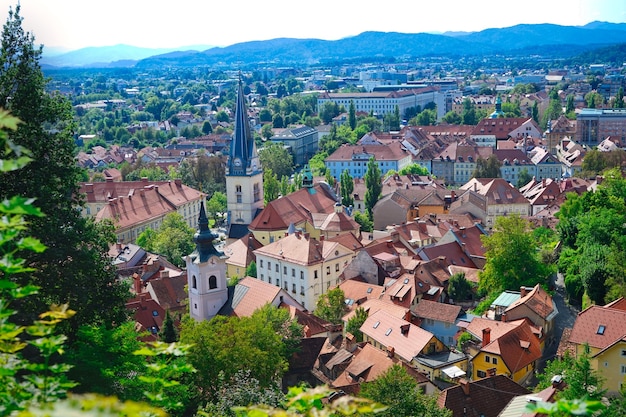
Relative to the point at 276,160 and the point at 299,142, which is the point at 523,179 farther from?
the point at 299,142

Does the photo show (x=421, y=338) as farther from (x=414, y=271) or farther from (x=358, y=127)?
(x=358, y=127)

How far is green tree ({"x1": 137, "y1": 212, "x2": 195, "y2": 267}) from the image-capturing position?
5222cm

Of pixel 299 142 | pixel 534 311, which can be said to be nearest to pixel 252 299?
pixel 534 311

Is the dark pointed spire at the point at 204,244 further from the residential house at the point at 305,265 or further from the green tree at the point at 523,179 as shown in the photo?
the green tree at the point at 523,179

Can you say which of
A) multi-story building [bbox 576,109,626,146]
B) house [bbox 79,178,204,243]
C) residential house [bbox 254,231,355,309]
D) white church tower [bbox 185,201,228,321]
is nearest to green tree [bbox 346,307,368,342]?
white church tower [bbox 185,201,228,321]

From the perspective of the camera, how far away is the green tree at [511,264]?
38.1 m

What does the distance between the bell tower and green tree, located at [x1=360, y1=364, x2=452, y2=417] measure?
3662 centimetres

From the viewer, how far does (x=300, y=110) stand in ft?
558

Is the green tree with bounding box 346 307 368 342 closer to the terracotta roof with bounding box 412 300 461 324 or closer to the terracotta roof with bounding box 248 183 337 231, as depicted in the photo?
the terracotta roof with bounding box 412 300 461 324

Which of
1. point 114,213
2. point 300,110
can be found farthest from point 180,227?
point 300,110

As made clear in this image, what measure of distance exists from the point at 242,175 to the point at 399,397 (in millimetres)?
38532

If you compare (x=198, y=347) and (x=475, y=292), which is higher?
(x=198, y=347)

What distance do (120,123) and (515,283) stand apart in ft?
470

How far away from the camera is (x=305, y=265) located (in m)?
42.7
